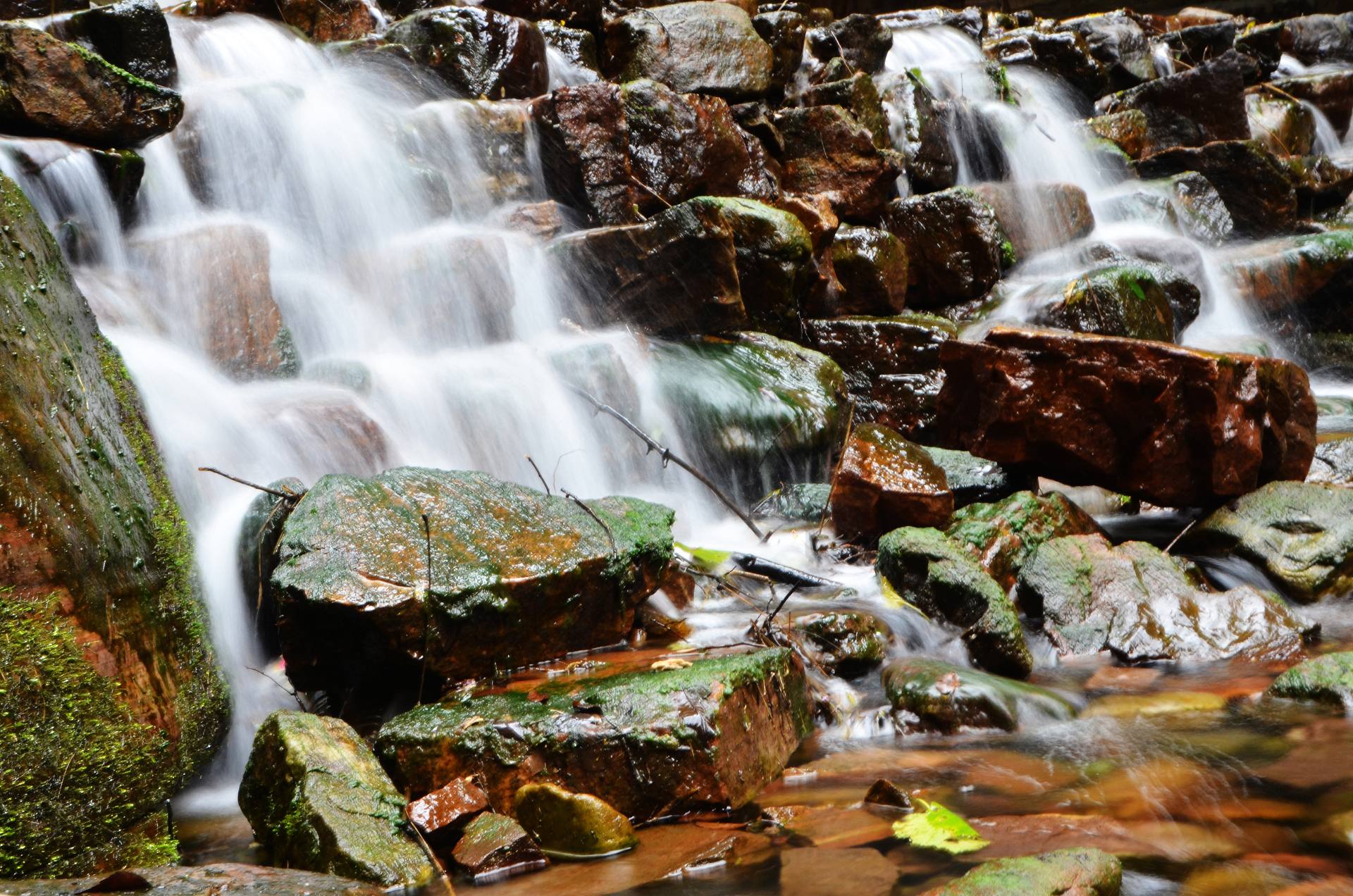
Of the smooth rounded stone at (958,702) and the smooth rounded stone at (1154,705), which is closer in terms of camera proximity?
the smooth rounded stone at (958,702)

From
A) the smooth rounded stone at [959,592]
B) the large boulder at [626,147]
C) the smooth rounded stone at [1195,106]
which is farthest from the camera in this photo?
the smooth rounded stone at [1195,106]

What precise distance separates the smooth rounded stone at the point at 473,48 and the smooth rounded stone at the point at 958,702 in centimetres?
748

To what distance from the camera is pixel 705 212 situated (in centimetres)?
733

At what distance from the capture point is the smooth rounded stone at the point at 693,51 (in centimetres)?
1016

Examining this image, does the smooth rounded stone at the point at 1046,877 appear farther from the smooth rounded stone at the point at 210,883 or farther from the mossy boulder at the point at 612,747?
the smooth rounded stone at the point at 210,883

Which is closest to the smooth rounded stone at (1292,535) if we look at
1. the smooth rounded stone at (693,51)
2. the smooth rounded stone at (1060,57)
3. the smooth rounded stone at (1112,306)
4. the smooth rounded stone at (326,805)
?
the smooth rounded stone at (1112,306)

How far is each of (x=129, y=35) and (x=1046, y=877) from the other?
28.0 ft

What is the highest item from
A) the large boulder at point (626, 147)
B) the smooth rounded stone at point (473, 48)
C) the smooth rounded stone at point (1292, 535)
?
the smooth rounded stone at point (473, 48)

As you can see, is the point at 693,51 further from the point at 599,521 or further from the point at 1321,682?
the point at 1321,682

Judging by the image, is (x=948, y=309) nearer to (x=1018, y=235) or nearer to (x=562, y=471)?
(x=1018, y=235)

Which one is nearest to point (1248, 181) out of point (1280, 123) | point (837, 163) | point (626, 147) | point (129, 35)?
point (1280, 123)

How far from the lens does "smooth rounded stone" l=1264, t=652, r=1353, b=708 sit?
3600mm

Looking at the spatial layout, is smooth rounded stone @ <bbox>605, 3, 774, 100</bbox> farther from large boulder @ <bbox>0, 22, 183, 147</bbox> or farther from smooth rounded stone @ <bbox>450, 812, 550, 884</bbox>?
smooth rounded stone @ <bbox>450, 812, 550, 884</bbox>

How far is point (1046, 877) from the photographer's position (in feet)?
7.35
